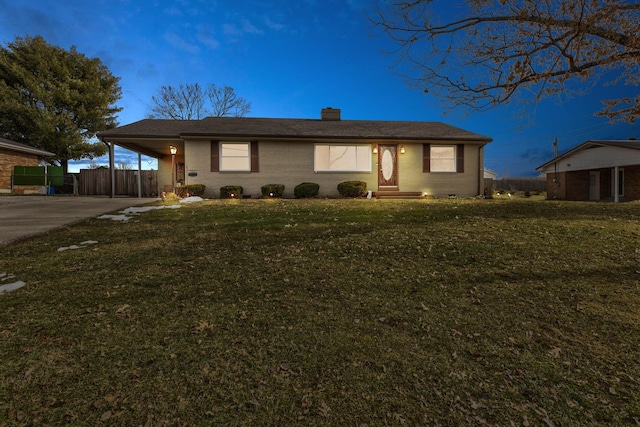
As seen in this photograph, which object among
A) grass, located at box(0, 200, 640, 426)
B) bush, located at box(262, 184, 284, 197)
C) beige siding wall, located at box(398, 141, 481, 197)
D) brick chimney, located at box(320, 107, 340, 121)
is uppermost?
brick chimney, located at box(320, 107, 340, 121)

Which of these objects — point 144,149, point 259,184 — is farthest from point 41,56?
point 259,184

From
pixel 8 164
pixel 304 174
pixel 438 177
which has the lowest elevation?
pixel 438 177

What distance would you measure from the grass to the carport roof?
902 centimetres

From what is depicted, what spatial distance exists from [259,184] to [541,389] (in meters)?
12.1

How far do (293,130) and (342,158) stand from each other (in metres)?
2.55

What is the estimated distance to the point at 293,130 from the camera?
1372 cm

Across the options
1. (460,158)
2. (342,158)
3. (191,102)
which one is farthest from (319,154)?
(191,102)

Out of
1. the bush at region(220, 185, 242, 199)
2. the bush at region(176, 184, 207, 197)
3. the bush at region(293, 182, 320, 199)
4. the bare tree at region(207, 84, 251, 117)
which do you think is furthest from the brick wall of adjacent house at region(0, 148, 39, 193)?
the bush at region(293, 182, 320, 199)

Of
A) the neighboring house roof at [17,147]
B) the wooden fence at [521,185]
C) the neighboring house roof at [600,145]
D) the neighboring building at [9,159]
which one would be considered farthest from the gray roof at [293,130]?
the wooden fence at [521,185]

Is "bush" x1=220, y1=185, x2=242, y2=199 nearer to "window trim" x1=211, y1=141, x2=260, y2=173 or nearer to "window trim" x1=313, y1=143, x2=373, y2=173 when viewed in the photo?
"window trim" x1=211, y1=141, x2=260, y2=173

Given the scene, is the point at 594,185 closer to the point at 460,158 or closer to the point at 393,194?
the point at 460,158

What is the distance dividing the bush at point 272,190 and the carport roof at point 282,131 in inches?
83.7

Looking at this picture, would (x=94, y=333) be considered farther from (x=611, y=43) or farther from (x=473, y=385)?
(x=611, y=43)

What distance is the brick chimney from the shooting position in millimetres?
16109
